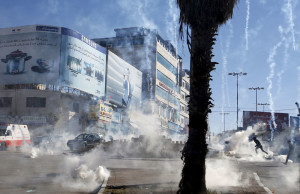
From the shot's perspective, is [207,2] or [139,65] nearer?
[207,2]

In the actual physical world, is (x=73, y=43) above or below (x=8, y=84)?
above

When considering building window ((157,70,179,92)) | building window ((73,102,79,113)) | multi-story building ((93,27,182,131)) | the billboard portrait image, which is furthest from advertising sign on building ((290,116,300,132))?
the billboard portrait image

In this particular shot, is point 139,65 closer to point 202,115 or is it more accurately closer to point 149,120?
point 149,120

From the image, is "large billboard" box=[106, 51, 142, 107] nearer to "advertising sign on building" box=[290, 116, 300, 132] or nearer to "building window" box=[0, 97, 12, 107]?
"building window" box=[0, 97, 12, 107]

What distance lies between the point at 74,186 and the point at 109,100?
45139 millimetres

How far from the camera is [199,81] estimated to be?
7141 mm

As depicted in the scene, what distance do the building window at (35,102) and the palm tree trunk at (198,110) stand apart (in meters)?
38.7

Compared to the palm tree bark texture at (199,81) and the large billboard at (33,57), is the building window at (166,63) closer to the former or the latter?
the large billboard at (33,57)

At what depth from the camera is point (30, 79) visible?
43.5m

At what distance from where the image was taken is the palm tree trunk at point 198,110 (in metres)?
6.95

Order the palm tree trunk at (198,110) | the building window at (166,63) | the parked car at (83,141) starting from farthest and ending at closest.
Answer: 1. the building window at (166,63)
2. the parked car at (83,141)
3. the palm tree trunk at (198,110)

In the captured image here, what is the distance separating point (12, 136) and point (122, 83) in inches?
1344

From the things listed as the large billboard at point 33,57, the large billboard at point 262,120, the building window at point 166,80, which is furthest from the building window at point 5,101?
the large billboard at point 262,120

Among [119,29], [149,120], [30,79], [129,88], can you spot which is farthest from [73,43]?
[119,29]
